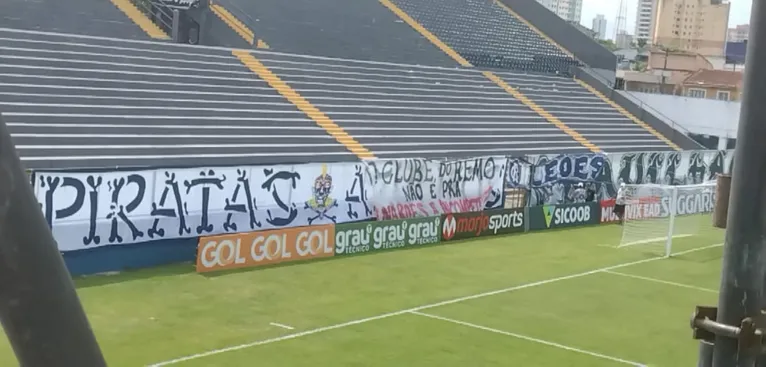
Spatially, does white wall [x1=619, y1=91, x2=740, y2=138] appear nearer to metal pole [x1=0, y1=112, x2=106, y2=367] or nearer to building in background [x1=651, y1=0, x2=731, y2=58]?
metal pole [x1=0, y1=112, x2=106, y2=367]

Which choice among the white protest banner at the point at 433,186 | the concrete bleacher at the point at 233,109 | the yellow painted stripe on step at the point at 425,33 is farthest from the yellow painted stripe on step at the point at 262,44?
the white protest banner at the point at 433,186

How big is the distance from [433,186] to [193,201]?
7994 mm

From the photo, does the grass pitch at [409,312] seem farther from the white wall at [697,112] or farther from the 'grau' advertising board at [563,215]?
the white wall at [697,112]

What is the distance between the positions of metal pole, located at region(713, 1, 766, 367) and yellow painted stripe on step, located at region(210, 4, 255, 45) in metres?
29.5

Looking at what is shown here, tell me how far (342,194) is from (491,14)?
27.2 metres

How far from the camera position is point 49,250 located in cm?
141

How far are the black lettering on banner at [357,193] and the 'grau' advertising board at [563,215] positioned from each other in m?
5.33

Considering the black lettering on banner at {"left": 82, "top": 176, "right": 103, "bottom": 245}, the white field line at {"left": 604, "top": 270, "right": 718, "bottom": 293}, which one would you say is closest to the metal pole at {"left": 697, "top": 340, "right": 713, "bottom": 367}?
the black lettering on banner at {"left": 82, "top": 176, "right": 103, "bottom": 245}

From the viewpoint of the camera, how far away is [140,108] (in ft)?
79.2

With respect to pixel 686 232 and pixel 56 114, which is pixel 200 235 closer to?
pixel 56 114

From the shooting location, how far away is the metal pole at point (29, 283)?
135 cm

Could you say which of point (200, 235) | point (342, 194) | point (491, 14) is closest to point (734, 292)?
point (200, 235)

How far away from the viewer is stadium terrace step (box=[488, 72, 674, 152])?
37281 millimetres

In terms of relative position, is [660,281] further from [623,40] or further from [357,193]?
[623,40]
